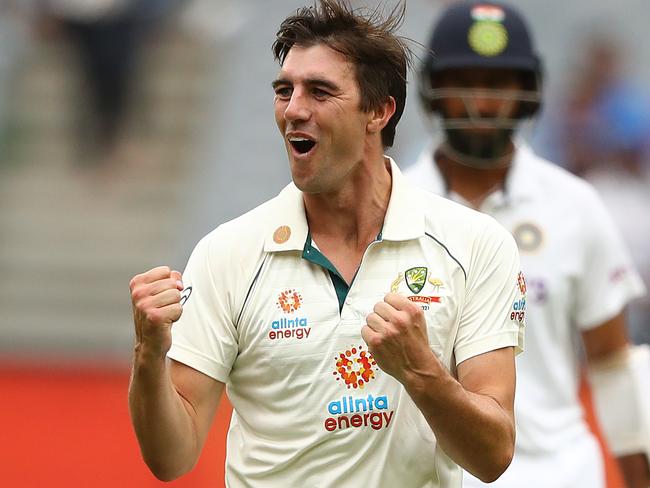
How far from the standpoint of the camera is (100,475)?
899cm

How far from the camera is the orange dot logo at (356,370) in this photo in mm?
3680

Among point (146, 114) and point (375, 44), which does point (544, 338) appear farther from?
point (146, 114)

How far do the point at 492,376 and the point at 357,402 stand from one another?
34 cm

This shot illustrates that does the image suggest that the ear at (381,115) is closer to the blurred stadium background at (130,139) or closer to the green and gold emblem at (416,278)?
the green and gold emblem at (416,278)

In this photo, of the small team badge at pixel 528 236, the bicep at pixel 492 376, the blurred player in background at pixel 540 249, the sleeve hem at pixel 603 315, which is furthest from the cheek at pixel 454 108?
the bicep at pixel 492 376

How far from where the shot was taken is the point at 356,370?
12.1ft

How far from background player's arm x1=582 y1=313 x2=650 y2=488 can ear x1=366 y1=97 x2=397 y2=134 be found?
1645 millimetres

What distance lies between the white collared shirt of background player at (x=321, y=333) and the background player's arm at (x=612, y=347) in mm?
1494

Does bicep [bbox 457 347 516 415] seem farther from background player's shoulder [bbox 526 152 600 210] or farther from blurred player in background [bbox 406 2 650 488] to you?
background player's shoulder [bbox 526 152 600 210]

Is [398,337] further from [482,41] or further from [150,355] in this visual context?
[482,41]

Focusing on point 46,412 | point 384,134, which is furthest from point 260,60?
point 384,134

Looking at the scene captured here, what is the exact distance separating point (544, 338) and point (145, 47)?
379 inches

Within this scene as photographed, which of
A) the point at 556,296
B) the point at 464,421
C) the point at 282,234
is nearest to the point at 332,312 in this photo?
the point at 282,234

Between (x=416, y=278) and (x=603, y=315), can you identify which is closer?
(x=416, y=278)
